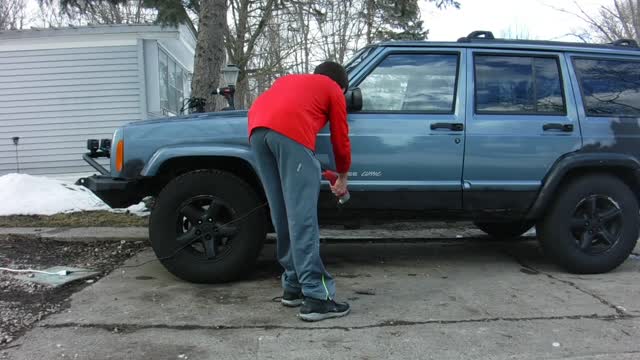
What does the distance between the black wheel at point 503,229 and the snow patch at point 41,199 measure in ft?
15.3

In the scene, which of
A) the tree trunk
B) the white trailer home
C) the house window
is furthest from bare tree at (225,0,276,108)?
the tree trunk

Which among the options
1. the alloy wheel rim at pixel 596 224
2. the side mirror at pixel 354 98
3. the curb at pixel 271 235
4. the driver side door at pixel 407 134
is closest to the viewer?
the side mirror at pixel 354 98

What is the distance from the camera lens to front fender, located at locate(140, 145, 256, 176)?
441 centimetres

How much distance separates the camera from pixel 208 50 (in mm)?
8172

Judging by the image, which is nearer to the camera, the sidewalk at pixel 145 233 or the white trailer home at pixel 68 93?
the sidewalk at pixel 145 233

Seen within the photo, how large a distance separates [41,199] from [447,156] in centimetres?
660

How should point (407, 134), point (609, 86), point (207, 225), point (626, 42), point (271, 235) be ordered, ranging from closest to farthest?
1. point (207, 225)
2. point (407, 134)
3. point (609, 86)
4. point (626, 42)
5. point (271, 235)

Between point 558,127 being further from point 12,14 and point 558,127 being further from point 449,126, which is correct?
point 12,14

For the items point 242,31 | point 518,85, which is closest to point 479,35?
point 518,85

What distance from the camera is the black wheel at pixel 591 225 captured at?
491 centimetres

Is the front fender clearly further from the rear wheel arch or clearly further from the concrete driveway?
the rear wheel arch

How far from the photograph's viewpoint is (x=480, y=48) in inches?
193

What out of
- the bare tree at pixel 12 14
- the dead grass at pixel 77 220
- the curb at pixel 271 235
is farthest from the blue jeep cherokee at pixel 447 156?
the bare tree at pixel 12 14

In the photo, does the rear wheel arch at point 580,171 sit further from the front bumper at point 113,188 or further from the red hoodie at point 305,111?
the front bumper at point 113,188
